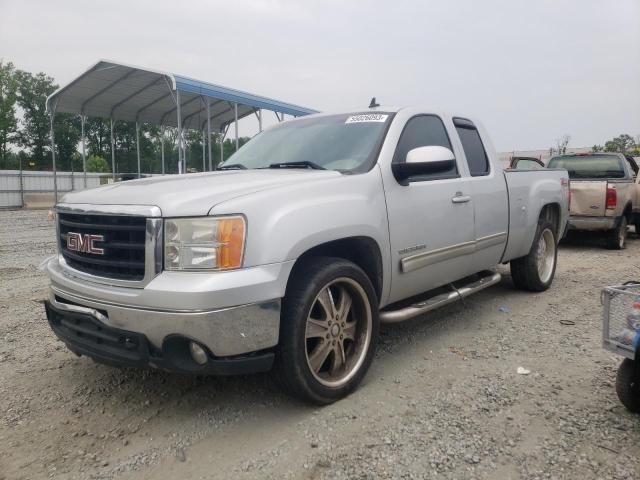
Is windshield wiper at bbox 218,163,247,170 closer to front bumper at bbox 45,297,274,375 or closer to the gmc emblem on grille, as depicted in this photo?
the gmc emblem on grille

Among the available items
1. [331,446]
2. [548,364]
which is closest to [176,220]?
[331,446]

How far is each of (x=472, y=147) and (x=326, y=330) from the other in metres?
2.56

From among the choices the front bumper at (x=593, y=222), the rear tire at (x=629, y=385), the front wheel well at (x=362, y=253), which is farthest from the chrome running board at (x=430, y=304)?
the front bumper at (x=593, y=222)

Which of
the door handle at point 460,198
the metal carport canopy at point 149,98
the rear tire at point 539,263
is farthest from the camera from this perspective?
the metal carport canopy at point 149,98

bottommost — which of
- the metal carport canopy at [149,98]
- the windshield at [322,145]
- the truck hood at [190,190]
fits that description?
the truck hood at [190,190]

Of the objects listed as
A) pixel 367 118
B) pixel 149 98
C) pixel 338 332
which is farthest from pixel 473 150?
pixel 149 98

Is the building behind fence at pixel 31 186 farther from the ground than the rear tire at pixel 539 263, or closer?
farther from the ground

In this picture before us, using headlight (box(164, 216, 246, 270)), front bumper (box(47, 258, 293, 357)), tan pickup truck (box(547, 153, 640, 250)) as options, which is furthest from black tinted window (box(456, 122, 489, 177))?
tan pickup truck (box(547, 153, 640, 250))

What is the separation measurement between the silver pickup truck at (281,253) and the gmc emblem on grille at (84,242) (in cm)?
1

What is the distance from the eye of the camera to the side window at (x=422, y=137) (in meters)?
3.71

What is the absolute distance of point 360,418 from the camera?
2.83 metres

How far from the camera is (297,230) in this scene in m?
2.71

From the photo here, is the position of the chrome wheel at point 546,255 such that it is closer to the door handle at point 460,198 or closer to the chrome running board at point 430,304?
the chrome running board at point 430,304

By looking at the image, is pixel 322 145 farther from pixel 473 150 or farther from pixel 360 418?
pixel 360 418
